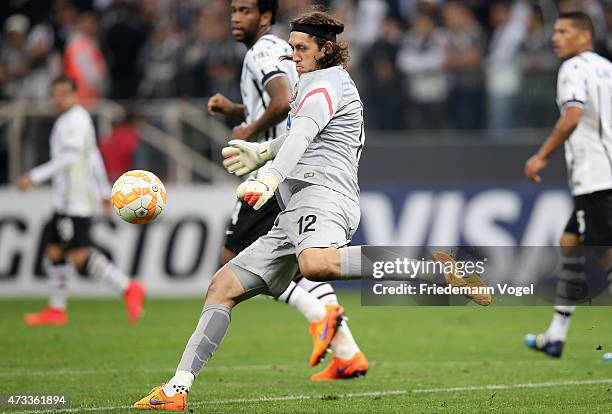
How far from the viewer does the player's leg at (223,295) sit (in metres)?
6.85

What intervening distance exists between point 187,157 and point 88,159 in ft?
13.5

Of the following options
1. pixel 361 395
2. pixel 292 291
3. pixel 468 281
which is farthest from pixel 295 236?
pixel 292 291

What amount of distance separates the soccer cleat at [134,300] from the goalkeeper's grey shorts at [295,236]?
20.7 feet

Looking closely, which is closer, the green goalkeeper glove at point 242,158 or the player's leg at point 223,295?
the player's leg at point 223,295

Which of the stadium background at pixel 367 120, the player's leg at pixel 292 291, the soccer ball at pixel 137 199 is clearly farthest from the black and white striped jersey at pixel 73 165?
the soccer ball at pixel 137 199

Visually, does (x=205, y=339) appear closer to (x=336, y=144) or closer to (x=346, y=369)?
(x=336, y=144)

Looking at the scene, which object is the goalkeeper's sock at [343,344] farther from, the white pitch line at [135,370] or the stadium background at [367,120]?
the stadium background at [367,120]

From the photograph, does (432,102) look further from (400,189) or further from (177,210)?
(177,210)

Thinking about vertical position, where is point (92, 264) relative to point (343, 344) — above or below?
below

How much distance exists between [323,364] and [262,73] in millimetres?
2557

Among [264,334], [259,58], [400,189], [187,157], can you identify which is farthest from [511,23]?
[259,58]

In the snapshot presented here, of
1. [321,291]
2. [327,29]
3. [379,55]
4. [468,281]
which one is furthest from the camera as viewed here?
[379,55]

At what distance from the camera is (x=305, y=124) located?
6730 mm

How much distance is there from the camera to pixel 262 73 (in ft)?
29.7
